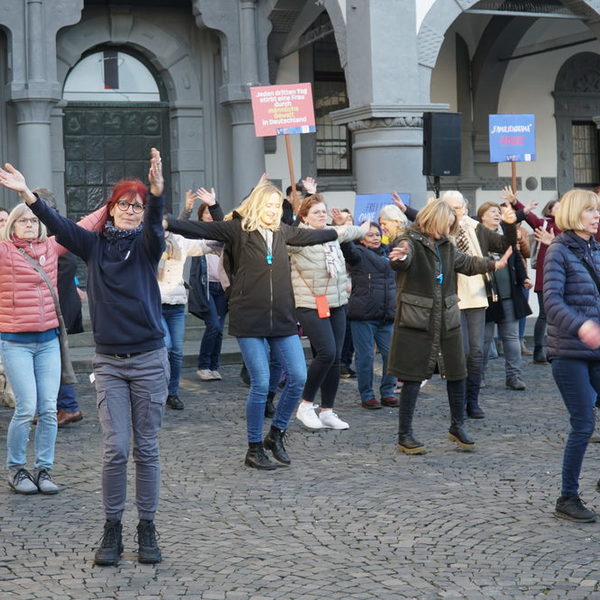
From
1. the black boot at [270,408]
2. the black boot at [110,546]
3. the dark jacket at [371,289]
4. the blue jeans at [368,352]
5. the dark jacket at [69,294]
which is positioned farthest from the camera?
the dark jacket at [371,289]

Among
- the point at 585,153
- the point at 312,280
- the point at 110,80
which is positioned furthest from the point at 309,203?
the point at 585,153

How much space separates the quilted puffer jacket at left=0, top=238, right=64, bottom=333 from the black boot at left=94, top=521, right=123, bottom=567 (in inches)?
83.6

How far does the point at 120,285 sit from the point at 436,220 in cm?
299

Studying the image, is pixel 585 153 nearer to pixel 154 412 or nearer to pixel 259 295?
pixel 259 295

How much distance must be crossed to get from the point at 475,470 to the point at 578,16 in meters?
9.80

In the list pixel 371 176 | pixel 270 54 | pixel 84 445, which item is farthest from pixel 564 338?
pixel 270 54

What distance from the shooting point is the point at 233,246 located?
782 centimetres

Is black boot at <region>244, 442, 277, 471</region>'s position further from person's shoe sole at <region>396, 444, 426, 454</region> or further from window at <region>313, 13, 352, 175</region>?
window at <region>313, 13, 352, 175</region>

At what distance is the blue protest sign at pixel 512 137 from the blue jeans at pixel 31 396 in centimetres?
694

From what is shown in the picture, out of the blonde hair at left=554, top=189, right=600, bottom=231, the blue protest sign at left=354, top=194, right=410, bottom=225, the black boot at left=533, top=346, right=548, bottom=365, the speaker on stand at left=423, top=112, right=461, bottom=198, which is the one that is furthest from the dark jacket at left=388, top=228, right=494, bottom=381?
the speaker on stand at left=423, top=112, right=461, bottom=198

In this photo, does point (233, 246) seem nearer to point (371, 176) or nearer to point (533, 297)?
point (371, 176)

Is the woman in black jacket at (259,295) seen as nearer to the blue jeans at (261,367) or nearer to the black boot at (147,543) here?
the blue jeans at (261,367)

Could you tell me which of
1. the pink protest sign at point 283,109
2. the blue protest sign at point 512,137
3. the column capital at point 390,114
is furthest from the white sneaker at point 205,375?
the blue protest sign at point 512,137

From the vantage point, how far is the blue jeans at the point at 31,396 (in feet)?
24.4
